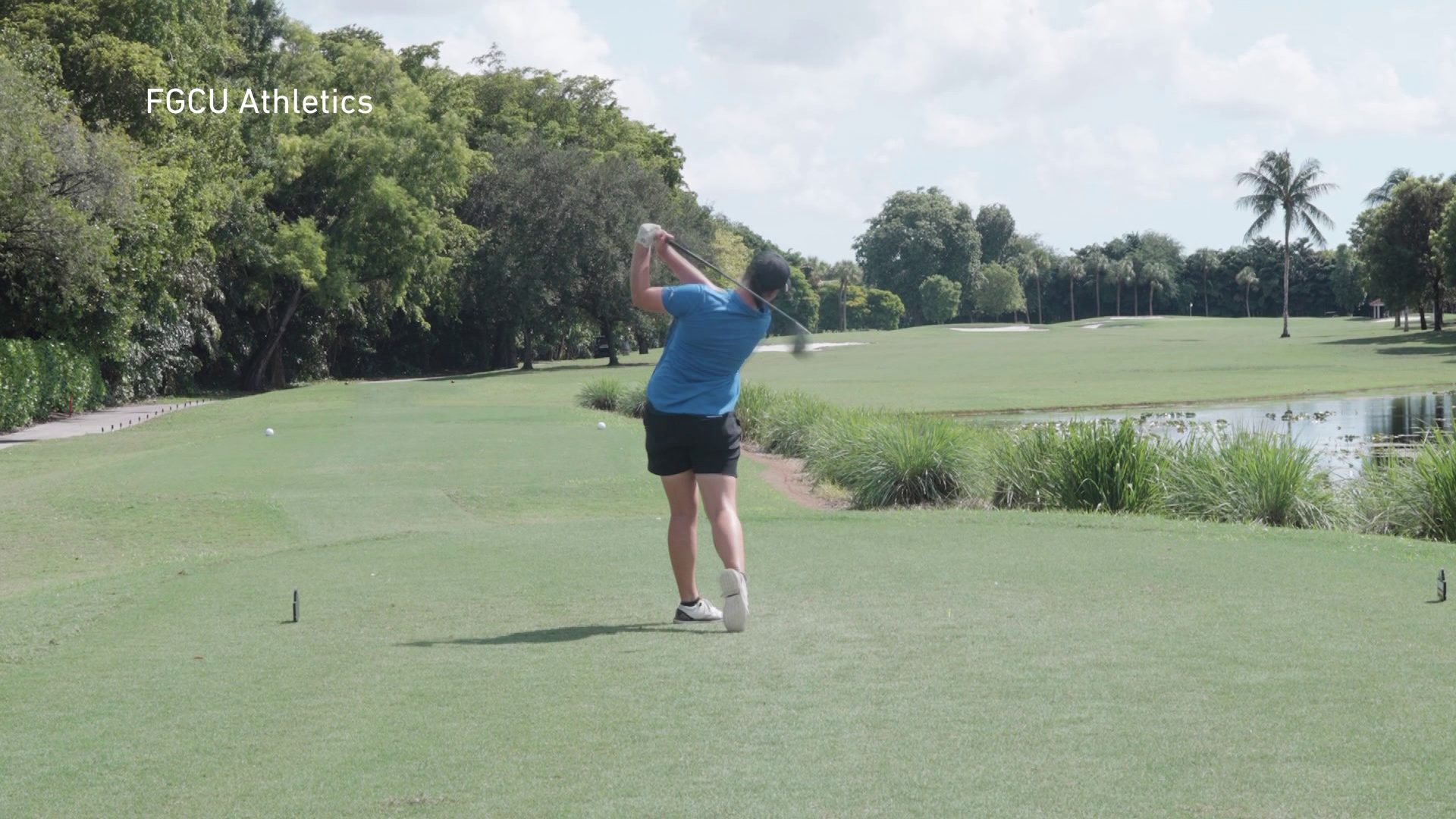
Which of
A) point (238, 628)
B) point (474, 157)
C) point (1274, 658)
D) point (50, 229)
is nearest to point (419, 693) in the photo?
point (238, 628)

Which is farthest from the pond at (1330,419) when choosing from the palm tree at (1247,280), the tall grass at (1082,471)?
the palm tree at (1247,280)

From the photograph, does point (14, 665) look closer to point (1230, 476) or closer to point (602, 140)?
point (1230, 476)

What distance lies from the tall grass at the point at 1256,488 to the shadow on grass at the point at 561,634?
9059 millimetres

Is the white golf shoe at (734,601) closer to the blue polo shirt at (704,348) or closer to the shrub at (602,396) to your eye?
the blue polo shirt at (704,348)

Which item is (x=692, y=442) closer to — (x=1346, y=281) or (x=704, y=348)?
(x=704, y=348)

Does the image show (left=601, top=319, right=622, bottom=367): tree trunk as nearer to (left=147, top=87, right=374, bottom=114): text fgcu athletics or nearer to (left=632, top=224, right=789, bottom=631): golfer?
(left=147, top=87, right=374, bottom=114): text fgcu athletics

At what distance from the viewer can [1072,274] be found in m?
146

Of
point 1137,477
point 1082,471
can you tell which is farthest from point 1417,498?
point 1082,471

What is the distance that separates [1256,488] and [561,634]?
1004 centimetres

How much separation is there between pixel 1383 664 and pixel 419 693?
4.15m

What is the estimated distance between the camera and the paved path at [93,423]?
104 feet

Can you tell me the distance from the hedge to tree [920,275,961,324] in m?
112

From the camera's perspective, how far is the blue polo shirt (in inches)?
291

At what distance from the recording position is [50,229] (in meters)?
28.9
